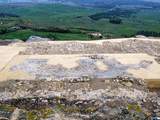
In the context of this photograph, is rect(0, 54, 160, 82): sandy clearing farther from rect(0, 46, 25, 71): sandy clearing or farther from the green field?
the green field

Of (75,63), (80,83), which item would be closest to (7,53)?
(75,63)

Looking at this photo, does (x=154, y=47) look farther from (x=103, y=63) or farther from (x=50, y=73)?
(x=50, y=73)

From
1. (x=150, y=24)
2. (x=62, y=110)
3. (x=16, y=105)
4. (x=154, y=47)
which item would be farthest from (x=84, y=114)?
(x=150, y=24)

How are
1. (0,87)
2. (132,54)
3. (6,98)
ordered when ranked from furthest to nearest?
(132,54)
(0,87)
(6,98)

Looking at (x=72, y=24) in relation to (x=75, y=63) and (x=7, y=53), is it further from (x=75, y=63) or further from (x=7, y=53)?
(x=75, y=63)

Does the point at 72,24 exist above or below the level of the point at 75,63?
below

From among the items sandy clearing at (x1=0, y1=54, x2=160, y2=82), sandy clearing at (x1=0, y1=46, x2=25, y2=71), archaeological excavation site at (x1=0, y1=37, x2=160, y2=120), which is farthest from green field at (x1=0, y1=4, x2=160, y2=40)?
sandy clearing at (x1=0, y1=54, x2=160, y2=82)

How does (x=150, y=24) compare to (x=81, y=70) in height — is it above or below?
below

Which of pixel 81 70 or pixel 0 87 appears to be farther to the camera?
pixel 81 70
